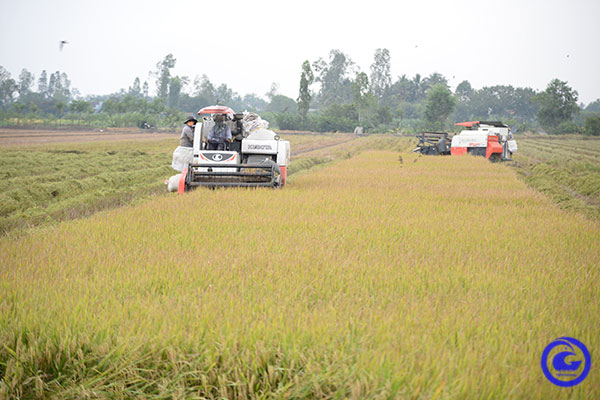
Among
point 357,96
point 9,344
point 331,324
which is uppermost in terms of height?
point 357,96

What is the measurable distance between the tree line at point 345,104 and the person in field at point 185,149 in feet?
158

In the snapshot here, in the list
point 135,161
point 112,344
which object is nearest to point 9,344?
point 112,344

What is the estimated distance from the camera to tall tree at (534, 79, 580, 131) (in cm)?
7438

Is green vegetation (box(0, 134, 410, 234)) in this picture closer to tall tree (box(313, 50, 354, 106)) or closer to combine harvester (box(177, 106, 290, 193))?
combine harvester (box(177, 106, 290, 193))

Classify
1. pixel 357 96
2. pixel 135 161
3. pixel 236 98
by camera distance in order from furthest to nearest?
pixel 236 98 < pixel 357 96 < pixel 135 161

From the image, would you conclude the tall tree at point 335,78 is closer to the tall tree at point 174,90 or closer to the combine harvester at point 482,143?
the tall tree at point 174,90

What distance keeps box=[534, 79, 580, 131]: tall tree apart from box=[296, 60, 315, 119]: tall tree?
35.1 meters

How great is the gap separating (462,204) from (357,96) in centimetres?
7142

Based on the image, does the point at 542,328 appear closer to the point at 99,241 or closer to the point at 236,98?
the point at 99,241

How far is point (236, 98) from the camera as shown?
15462cm

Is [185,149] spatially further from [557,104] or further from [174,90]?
[174,90]

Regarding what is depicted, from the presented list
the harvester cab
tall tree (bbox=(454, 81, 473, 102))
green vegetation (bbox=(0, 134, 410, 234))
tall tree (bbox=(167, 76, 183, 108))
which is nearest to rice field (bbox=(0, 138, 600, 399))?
green vegetation (bbox=(0, 134, 410, 234))

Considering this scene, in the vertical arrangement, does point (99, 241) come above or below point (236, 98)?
below

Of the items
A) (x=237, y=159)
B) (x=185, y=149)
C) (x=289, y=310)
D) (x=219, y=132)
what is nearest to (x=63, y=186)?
(x=185, y=149)
